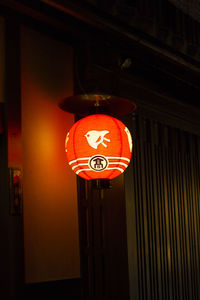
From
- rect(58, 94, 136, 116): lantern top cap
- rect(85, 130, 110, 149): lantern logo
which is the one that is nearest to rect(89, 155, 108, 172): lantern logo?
rect(85, 130, 110, 149): lantern logo

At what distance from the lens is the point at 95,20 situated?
16.0 ft

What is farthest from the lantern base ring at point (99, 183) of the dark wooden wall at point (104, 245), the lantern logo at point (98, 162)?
the dark wooden wall at point (104, 245)

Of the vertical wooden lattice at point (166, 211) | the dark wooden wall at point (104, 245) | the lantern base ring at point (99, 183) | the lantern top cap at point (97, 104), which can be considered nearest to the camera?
the lantern base ring at point (99, 183)

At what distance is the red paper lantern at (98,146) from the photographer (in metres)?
4.64

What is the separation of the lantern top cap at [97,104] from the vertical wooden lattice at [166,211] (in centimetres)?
119

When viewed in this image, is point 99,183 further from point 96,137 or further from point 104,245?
point 104,245

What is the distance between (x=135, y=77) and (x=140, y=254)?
9.36 ft

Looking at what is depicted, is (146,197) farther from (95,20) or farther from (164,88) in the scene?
(95,20)

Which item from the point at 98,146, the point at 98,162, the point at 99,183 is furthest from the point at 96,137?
the point at 99,183

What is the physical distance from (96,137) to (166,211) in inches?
118

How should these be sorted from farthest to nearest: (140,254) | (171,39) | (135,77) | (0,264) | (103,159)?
(135,77) < (140,254) < (171,39) < (0,264) < (103,159)

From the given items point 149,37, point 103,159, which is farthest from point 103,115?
point 149,37

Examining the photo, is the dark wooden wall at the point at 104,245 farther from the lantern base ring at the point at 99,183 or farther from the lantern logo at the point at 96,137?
the lantern logo at the point at 96,137

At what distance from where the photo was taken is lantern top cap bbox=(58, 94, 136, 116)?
5.10 metres
